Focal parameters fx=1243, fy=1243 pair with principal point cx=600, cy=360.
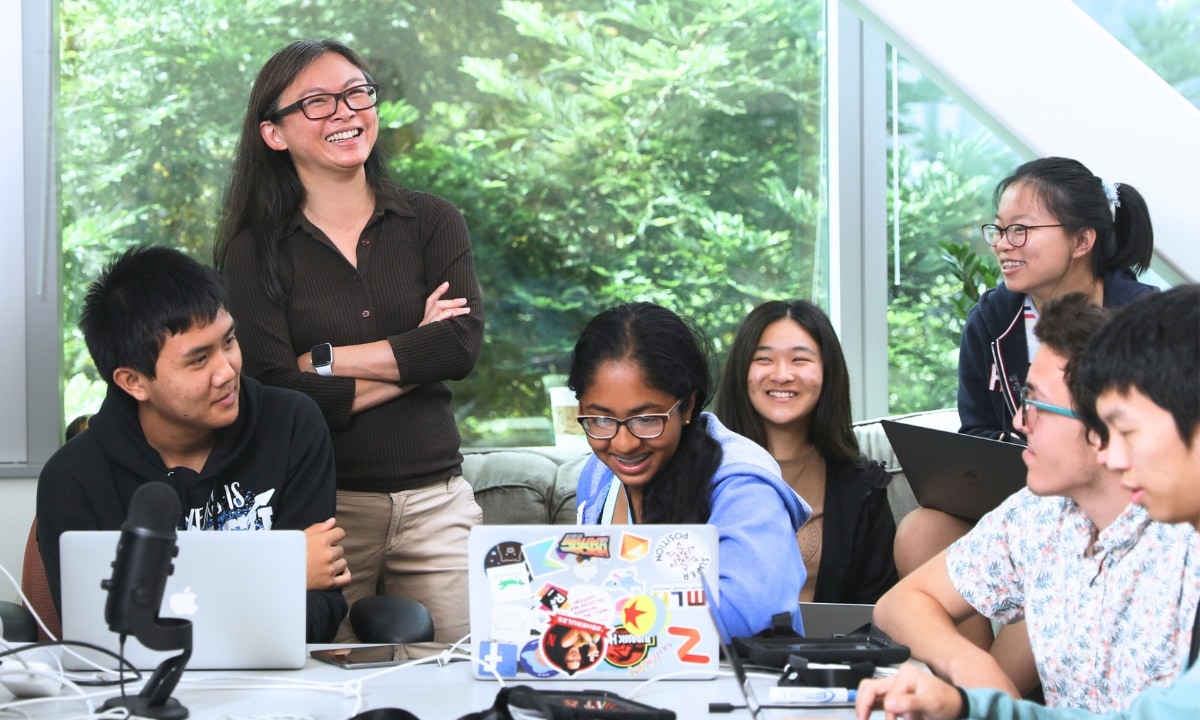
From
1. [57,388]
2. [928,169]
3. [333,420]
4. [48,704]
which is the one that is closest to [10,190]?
[57,388]

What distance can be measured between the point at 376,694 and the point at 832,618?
1055 millimetres

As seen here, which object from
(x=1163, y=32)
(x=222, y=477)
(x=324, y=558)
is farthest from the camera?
(x=1163, y=32)

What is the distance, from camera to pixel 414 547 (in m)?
2.68

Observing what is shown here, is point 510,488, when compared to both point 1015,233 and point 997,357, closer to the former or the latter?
point 997,357

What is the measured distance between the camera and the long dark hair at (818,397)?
2.94 meters

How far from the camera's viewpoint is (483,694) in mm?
1593

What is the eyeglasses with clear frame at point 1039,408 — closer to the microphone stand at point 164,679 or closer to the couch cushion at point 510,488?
the microphone stand at point 164,679

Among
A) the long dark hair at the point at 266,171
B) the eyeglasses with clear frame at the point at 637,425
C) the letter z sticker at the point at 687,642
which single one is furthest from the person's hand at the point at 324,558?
the long dark hair at the point at 266,171

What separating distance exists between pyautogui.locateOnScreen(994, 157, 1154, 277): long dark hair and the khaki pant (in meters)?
1.53

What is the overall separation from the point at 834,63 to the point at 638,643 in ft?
9.37

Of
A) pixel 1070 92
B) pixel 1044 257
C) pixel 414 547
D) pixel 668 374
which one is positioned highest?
pixel 1070 92

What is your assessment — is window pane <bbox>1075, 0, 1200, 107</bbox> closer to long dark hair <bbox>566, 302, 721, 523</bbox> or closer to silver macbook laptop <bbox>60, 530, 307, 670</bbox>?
long dark hair <bbox>566, 302, 721, 523</bbox>

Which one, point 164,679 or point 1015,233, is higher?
point 1015,233

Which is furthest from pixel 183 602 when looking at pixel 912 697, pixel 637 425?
pixel 912 697
